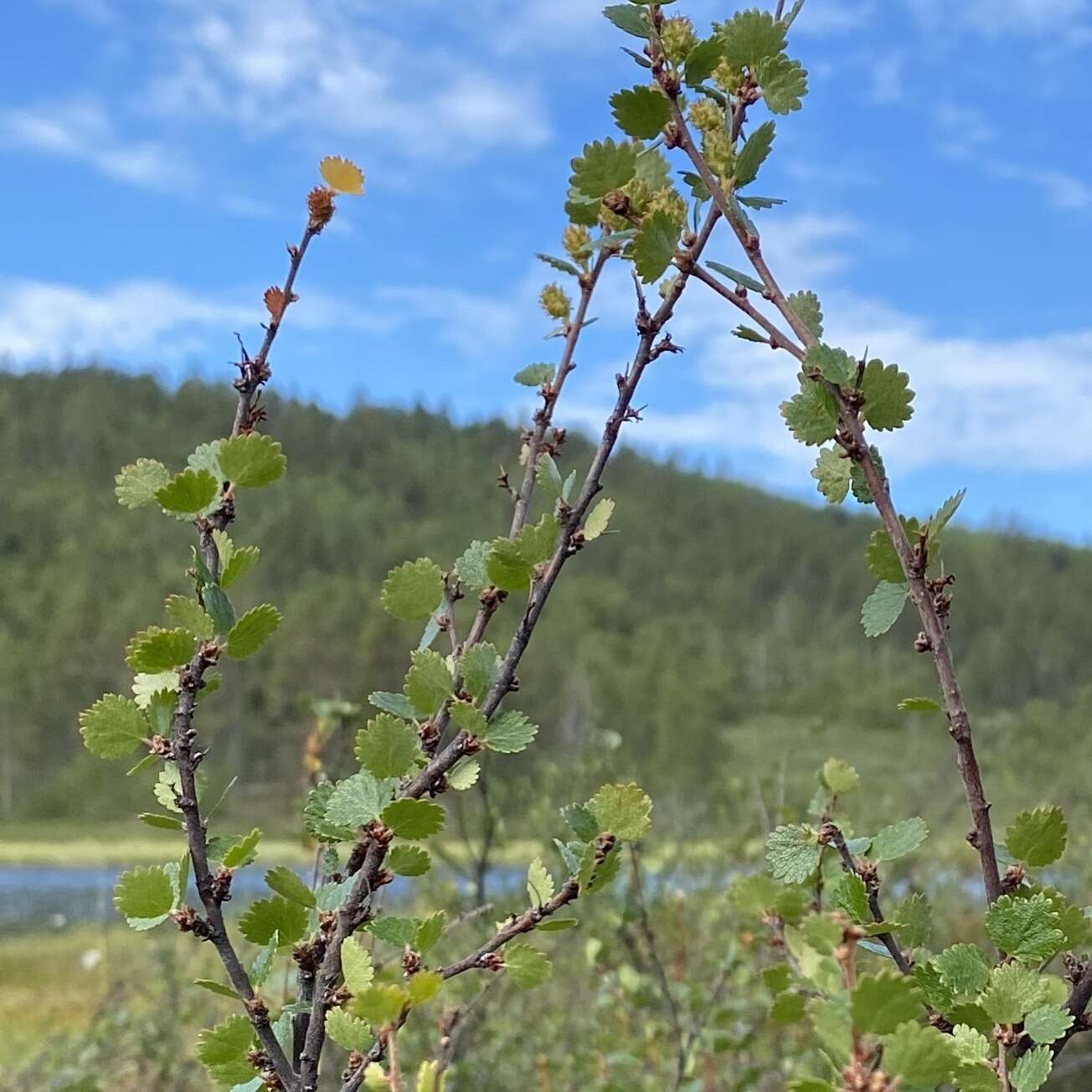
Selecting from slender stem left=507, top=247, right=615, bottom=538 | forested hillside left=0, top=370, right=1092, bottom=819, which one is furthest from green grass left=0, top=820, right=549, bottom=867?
slender stem left=507, top=247, right=615, bottom=538

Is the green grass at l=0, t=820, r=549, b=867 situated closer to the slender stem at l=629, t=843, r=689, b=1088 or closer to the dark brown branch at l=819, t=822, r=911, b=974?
the slender stem at l=629, t=843, r=689, b=1088

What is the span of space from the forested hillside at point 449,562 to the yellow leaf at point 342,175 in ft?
15.3

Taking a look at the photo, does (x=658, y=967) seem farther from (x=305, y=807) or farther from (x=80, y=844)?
(x=80, y=844)

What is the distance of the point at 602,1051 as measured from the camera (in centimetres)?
259

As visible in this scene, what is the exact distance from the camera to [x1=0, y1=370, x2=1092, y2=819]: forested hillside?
2834 cm

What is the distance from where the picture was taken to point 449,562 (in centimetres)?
2525

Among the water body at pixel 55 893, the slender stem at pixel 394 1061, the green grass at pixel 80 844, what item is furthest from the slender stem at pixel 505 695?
the green grass at pixel 80 844

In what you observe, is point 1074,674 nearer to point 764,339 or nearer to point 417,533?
point 417,533

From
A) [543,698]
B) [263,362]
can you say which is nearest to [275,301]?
[263,362]

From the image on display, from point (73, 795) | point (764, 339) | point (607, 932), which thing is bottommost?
point (73, 795)

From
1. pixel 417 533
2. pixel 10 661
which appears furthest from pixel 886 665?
pixel 10 661

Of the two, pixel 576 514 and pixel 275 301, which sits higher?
pixel 275 301

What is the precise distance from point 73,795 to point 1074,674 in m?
44.1

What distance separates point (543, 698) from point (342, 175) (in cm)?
1939
